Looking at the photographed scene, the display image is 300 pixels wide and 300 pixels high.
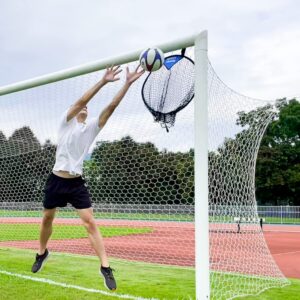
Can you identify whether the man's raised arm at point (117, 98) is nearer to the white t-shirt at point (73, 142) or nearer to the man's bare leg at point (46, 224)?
the white t-shirt at point (73, 142)

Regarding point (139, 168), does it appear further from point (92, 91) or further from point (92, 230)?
point (92, 91)

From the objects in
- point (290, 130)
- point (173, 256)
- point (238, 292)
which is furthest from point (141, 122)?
point (290, 130)

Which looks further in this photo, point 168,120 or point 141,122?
point 141,122

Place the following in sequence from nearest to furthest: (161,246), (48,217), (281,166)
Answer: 1. (48,217)
2. (161,246)
3. (281,166)

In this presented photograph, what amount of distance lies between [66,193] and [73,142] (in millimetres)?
608

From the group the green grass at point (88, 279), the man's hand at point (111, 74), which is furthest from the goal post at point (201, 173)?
the green grass at point (88, 279)

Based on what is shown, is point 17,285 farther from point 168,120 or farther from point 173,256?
point 173,256

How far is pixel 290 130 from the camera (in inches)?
2103

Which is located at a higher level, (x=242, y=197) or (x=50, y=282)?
(x=242, y=197)

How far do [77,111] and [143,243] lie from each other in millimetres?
11411

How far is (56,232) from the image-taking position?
18938 mm

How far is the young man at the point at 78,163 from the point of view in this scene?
6043 millimetres

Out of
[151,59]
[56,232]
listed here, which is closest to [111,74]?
[151,59]

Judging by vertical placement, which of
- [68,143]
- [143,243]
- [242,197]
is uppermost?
[68,143]
